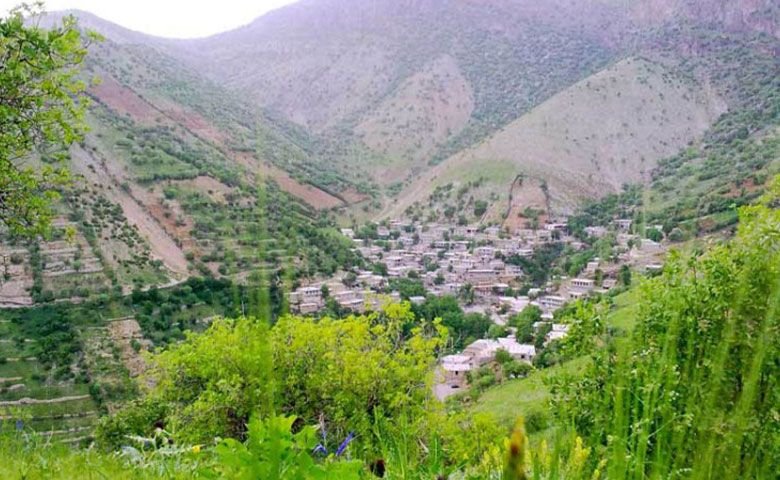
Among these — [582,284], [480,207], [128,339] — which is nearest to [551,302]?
[582,284]

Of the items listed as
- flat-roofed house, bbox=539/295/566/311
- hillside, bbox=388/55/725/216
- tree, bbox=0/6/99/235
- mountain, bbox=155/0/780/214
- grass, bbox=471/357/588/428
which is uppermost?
mountain, bbox=155/0/780/214

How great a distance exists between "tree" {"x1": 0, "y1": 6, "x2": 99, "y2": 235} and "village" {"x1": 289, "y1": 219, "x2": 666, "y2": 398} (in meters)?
27.6

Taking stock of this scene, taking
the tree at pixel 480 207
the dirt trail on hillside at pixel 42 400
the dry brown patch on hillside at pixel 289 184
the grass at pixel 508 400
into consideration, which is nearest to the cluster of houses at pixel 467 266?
the tree at pixel 480 207

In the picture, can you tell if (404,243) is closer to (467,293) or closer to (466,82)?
(467,293)

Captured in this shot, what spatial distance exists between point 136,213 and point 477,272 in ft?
93.1

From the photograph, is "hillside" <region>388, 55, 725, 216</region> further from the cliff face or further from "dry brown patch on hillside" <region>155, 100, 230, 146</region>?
the cliff face

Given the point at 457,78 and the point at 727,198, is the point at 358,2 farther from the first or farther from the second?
the point at 727,198

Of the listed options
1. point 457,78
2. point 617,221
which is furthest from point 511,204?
point 457,78

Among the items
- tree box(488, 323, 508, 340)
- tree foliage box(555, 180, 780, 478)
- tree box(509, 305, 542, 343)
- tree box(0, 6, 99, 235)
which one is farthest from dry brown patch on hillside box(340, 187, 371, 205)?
tree box(0, 6, 99, 235)

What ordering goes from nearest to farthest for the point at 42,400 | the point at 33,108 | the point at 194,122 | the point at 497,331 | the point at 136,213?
the point at 33,108, the point at 42,400, the point at 497,331, the point at 136,213, the point at 194,122

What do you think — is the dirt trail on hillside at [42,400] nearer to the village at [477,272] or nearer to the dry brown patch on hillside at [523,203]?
the village at [477,272]

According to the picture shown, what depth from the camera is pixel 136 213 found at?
4572 centimetres

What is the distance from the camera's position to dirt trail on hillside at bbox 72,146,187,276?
4059 centimetres

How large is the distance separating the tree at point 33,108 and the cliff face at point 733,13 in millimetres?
117598
